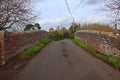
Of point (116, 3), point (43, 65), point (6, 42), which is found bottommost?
point (43, 65)

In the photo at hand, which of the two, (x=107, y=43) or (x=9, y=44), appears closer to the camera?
(x=9, y=44)

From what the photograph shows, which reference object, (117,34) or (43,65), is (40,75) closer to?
(43,65)

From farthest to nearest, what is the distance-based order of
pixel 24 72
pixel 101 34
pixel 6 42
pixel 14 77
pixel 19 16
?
pixel 19 16
pixel 101 34
pixel 6 42
pixel 24 72
pixel 14 77

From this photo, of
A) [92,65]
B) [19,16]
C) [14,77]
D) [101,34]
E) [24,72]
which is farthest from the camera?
[19,16]

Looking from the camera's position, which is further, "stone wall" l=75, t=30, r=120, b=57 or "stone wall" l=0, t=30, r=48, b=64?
"stone wall" l=0, t=30, r=48, b=64

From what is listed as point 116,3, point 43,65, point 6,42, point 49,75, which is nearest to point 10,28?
point 6,42

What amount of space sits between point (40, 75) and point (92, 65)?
320cm

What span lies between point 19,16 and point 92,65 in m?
10.0

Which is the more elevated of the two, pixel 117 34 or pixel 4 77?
pixel 117 34

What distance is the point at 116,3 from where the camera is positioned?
576 inches

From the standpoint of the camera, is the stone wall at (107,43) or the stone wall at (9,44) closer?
the stone wall at (107,43)

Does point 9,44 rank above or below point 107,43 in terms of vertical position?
above

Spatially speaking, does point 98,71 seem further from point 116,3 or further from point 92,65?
point 116,3

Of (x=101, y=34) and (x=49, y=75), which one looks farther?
(x=101, y=34)
